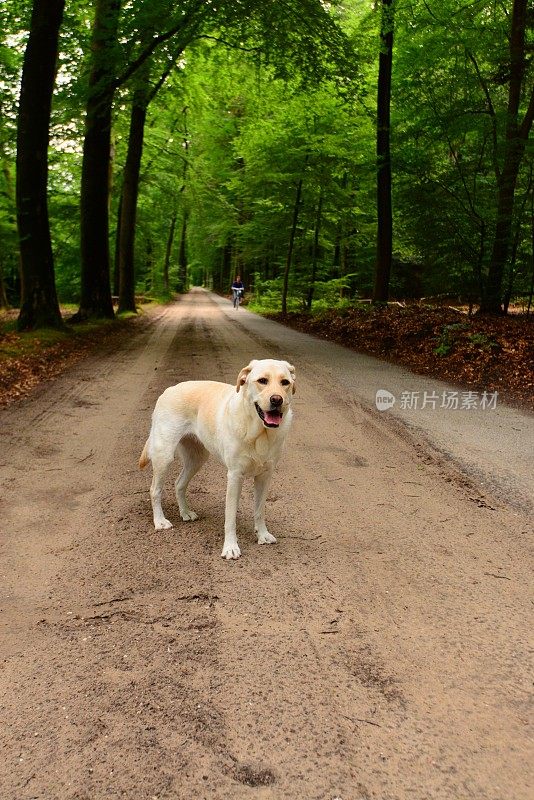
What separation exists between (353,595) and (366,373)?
26.4ft

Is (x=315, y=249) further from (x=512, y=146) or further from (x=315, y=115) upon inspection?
(x=512, y=146)

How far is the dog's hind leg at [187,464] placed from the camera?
4215mm

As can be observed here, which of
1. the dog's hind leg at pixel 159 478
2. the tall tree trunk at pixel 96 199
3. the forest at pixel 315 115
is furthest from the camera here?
the tall tree trunk at pixel 96 199

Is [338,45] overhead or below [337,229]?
overhead

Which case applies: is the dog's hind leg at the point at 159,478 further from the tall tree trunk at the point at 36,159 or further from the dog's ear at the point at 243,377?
the tall tree trunk at the point at 36,159

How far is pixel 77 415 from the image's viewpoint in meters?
7.22

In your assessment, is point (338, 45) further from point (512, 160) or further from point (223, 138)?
point (223, 138)

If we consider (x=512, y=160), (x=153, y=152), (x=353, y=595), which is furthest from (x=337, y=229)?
(x=353, y=595)

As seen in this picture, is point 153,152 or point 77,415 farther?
point 153,152

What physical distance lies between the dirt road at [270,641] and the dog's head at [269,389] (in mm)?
997

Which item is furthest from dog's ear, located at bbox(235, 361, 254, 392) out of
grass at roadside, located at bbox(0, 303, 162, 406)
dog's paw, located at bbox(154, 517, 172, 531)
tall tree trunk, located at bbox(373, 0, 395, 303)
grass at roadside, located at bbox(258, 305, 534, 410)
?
tall tree trunk, located at bbox(373, 0, 395, 303)

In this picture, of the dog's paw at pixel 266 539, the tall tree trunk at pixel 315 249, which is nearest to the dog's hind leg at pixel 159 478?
the dog's paw at pixel 266 539

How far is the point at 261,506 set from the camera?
3.87 metres

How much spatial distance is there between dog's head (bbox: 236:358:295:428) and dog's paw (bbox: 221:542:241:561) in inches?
34.3
